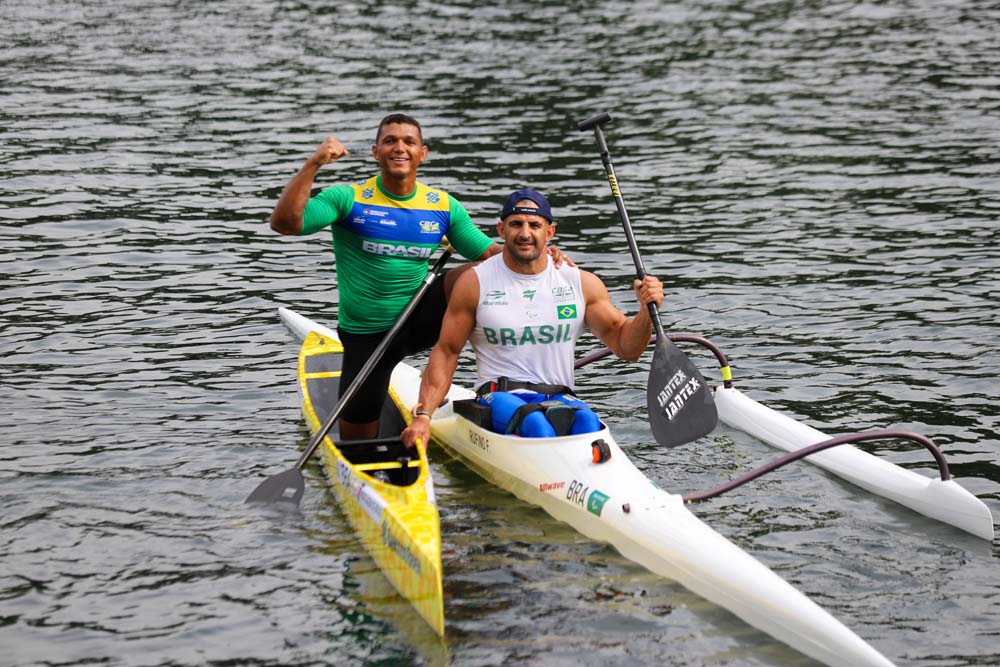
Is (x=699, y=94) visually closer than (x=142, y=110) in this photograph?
No

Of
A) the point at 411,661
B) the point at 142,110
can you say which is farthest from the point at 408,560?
the point at 142,110

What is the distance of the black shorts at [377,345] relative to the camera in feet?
32.8

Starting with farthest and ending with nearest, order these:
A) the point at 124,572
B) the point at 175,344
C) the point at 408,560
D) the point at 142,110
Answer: the point at 142,110 → the point at 175,344 → the point at 124,572 → the point at 408,560

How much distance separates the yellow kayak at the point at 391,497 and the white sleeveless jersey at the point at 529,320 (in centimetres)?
103

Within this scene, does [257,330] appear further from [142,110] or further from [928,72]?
[928,72]

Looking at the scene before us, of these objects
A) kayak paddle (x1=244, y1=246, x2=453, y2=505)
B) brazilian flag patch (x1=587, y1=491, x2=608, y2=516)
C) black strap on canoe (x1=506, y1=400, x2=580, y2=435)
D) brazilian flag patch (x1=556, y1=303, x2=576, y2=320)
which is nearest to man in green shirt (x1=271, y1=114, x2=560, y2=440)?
kayak paddle (x1=244, y1=246, x2=453, y2=505)

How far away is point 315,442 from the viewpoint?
31.3 ft

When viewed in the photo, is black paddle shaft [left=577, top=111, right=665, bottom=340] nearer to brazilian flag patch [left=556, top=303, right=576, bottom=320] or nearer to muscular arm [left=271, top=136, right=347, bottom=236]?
brazilian flag patch [left=556, top=303, right=576, bottom=320]

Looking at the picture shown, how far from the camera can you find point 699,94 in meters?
24.0

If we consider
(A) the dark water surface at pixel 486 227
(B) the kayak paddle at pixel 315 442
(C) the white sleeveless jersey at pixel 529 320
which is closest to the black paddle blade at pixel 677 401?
(A) the dark water surface at pixel 486 227

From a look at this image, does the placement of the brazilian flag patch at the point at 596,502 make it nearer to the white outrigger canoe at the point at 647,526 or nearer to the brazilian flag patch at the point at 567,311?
the white outrigger canoe at the point at 647,526

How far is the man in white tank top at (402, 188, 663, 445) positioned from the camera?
9.52 m

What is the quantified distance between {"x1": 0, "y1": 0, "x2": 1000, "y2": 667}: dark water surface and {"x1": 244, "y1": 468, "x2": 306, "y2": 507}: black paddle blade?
0.53ft

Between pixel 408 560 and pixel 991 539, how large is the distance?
406cm
